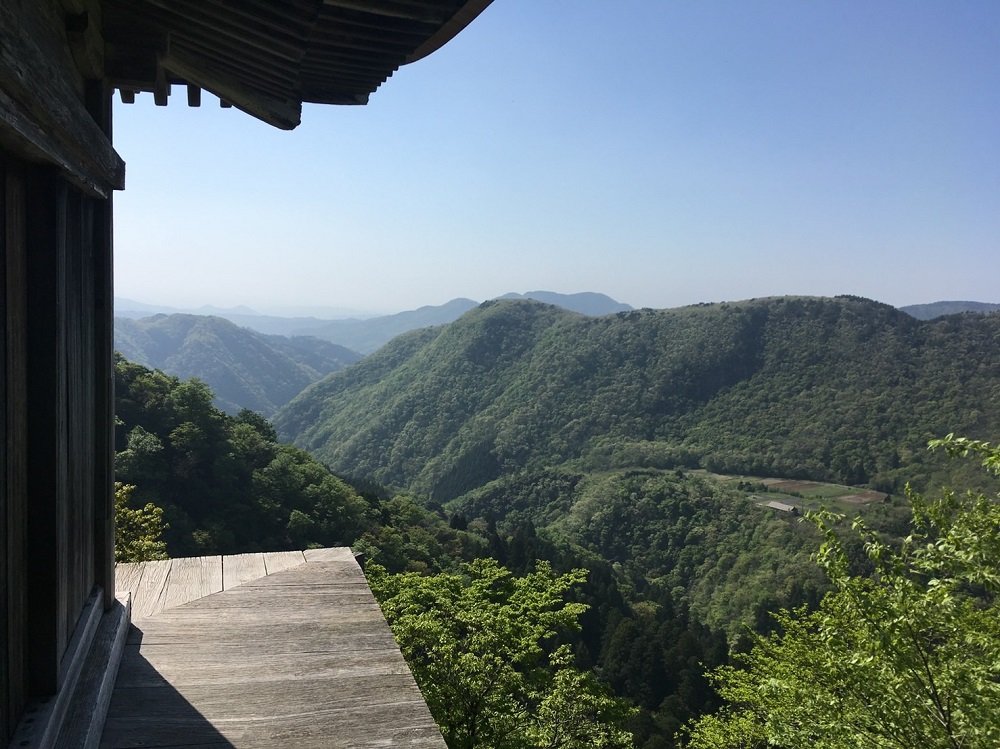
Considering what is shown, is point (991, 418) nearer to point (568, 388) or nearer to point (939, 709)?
point (568, 388)

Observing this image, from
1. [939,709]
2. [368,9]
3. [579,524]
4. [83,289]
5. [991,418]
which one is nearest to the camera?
[368,9]

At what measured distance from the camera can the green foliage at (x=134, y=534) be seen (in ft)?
32.3

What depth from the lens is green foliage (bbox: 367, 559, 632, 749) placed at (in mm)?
9398

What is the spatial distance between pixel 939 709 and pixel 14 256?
7.53 m

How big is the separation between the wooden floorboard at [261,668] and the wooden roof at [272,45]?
88.0 inches

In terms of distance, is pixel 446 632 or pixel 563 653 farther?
pixel 563 653

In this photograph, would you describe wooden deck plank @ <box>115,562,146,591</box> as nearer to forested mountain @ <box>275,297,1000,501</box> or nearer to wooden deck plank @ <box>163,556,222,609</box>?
wooden deck plank @ <box>163,556,222,609</box>

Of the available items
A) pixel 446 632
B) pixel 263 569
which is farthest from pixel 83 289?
pixel 446 632

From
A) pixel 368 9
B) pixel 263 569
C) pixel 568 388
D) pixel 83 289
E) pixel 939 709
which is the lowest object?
pixel 568 388

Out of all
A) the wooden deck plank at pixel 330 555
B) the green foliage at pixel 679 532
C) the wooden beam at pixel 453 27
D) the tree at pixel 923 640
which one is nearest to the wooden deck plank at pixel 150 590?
the wooden deck plank at pixel 330 555

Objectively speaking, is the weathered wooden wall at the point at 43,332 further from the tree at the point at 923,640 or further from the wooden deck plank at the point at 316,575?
the tree at the point at 923,640

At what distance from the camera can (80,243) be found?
2.08 meters

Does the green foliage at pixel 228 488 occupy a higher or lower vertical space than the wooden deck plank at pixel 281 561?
lower

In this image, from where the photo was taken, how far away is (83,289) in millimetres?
2164
